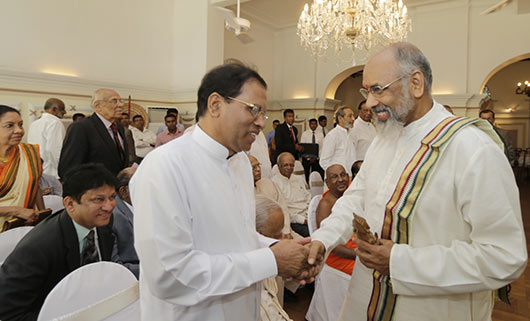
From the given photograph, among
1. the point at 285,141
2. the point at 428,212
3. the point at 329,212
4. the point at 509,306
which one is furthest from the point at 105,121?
the point at 285,141

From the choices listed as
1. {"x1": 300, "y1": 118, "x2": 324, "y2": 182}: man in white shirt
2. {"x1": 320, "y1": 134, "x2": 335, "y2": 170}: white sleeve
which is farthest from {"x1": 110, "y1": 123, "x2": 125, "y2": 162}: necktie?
{"x1": 300, "y1": 118, "x2": 324, "y2": 182}: man in white shirt

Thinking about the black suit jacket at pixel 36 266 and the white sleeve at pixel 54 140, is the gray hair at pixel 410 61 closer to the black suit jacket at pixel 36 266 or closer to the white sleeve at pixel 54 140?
the black suit jacket at pixel 36 266

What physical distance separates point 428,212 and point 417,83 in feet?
1.60

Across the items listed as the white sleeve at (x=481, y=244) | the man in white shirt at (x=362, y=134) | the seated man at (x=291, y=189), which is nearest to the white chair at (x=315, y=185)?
the seated man at (x=291, y=189)

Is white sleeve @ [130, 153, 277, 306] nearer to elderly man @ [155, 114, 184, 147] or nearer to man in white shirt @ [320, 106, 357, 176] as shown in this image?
man in white shirt @ [320, 106, 357, 176]

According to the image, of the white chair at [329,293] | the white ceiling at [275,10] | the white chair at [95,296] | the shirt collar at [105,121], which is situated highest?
the white ceiling at [275,10]

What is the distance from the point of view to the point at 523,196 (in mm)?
9375

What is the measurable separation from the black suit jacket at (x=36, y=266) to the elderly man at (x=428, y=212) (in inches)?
45.9

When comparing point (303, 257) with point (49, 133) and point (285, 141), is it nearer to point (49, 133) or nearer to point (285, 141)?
point (49, 133)

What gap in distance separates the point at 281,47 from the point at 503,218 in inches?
381

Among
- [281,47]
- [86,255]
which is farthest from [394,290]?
[281,47]

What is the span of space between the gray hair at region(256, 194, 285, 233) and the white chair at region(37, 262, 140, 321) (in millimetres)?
703

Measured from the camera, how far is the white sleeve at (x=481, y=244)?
1.15 m

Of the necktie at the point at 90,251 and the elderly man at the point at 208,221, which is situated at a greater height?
the elderly man at the point at 208,221
